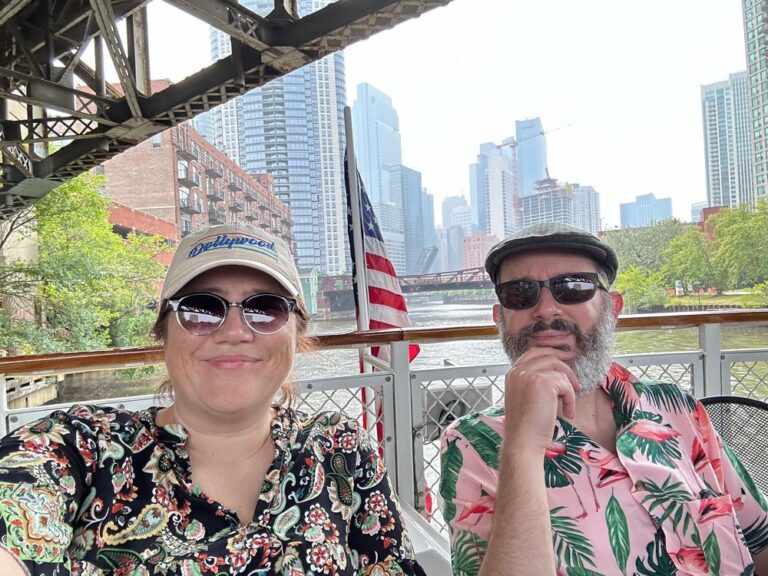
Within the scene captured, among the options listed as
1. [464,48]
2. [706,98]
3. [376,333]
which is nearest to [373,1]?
[376,333]

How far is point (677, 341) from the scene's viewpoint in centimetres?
361

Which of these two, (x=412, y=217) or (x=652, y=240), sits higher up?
(x=652, y=240)

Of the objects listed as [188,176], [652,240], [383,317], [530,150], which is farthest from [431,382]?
[188,176]

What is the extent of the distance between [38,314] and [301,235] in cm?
1318

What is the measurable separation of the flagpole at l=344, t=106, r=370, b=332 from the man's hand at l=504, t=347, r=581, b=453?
175 cm

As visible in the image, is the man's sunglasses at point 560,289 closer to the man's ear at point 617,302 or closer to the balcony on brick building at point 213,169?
the man's ear at point 617,302

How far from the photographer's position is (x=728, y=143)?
17.6 metres

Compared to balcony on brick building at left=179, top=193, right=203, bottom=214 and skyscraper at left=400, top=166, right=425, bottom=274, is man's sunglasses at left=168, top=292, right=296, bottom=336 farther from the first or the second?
balcony on brick building at left=179, top=193, right=203, bottom=214

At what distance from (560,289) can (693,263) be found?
672 inches

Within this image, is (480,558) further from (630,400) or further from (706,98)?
(706,98)

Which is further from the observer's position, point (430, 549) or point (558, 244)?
point (430, 549)

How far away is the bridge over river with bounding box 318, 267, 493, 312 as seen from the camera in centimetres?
316

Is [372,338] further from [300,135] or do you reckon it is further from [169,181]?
[169,181]

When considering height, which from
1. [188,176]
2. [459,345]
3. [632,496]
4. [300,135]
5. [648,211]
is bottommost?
[632,496]
